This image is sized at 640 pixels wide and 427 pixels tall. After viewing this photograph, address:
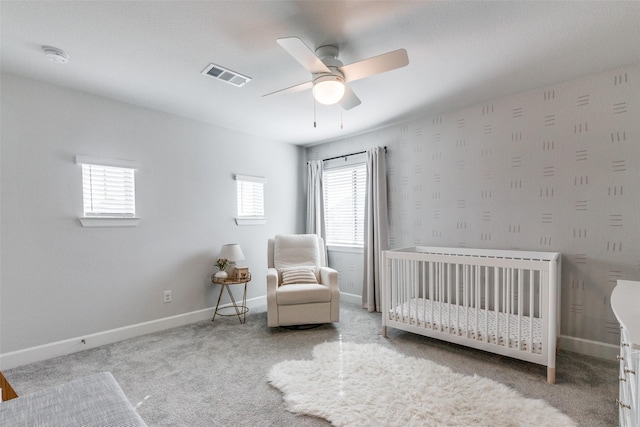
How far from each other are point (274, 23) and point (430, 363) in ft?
8.73

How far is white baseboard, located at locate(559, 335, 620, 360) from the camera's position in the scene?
8.13 feet

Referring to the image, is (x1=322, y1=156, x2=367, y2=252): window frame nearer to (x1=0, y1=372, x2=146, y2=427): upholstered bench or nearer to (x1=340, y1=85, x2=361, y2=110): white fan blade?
(x1=340, y1=85, x2=361, y2=110): white fan blade

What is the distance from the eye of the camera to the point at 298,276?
11.4ft

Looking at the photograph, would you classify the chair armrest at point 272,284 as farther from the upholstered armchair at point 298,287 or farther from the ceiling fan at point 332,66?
the ceiling fan at point 332,66

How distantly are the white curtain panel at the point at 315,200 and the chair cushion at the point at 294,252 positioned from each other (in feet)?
2.53

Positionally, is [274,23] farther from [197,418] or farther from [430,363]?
[430,363]

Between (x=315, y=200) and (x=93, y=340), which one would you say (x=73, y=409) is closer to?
(x=93, y=340)

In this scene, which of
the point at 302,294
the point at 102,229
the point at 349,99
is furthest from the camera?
the point at 302,294

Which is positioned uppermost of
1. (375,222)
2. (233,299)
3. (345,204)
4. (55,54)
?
(55,54)

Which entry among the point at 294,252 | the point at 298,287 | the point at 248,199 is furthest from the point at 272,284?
the point at 248,199

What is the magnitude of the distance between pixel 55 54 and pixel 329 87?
194 cm

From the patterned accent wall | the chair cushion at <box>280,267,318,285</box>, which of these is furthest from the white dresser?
the chair cushion at <box>280,267,318,285</box>

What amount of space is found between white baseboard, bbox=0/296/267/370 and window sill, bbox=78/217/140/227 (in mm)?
1016

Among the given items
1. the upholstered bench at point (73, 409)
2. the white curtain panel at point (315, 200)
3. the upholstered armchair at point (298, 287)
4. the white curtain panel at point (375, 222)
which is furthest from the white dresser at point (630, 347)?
the white curtain panel at point (315, 200)
